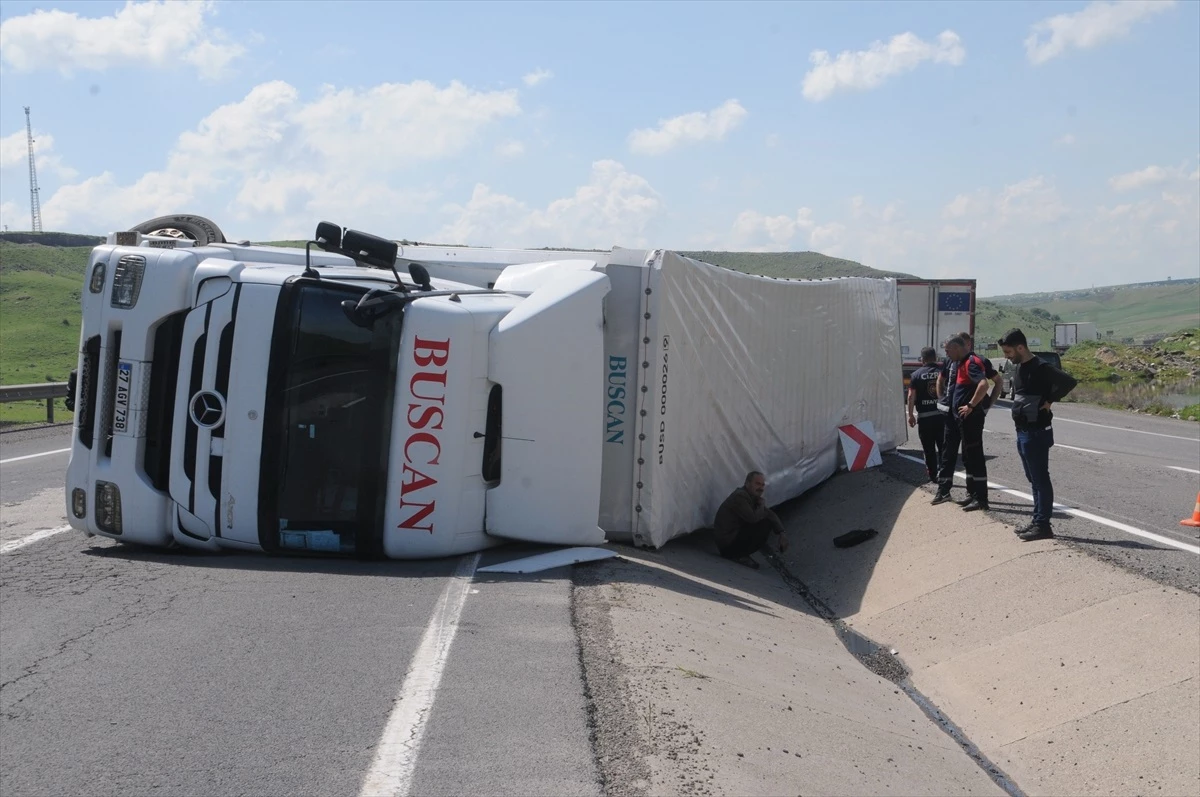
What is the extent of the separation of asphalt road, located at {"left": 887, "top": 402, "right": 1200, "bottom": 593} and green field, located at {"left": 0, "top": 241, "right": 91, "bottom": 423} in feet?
60.3

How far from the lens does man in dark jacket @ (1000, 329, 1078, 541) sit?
31.1ft

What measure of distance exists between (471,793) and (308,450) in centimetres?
415

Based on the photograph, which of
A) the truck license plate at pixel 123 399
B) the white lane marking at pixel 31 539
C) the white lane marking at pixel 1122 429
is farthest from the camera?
the white lane marking at pixel 1122 429

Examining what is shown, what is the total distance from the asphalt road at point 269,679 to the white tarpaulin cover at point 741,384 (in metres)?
2.18

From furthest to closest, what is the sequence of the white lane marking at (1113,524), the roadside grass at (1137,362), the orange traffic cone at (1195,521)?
1. the roadside grass at (1137,362)
2. the orange traffic cone at (1195,521)
3. the white lane marking at (1113,524)

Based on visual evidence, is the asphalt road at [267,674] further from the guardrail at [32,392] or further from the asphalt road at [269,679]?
the guardrail at [32,392]

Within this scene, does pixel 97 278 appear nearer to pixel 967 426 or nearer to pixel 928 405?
pixel 967 426

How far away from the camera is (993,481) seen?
13594 mm

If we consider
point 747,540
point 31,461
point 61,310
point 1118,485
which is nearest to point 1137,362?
point 1118,485

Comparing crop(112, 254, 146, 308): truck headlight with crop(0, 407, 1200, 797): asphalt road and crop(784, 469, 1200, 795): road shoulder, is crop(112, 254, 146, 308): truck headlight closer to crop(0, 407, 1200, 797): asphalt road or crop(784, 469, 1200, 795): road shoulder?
crop(0, 407, 1200, 797): asphalt road

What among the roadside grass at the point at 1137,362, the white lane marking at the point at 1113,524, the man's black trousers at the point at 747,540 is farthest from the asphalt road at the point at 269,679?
the roadside grass at the point at 1137,362

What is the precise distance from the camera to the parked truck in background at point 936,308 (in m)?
28.1

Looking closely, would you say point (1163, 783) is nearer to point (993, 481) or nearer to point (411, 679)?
point (411, 679)

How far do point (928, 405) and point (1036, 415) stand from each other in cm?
383
